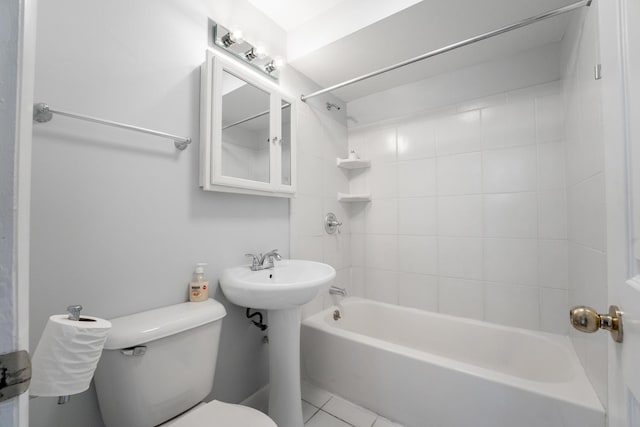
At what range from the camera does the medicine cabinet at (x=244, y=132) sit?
1.15 meters

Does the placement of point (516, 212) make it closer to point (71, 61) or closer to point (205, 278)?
point (205, 278)

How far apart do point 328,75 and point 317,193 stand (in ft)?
2.78

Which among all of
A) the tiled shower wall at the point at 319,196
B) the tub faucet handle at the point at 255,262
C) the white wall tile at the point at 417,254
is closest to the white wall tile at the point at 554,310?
the white wall tile at the point at 417,254

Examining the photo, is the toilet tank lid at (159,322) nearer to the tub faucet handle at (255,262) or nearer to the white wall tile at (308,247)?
the tub faucet handle at (255,262)

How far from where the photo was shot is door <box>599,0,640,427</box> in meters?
0.45

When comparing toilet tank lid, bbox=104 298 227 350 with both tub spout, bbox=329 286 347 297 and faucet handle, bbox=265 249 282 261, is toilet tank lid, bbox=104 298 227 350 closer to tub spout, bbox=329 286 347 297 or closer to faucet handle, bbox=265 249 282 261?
faucet handle, bbox=265 249 282 261

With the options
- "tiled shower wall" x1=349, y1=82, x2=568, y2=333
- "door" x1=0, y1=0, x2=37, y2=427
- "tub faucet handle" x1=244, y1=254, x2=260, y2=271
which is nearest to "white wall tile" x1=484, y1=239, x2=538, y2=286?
"tiled shower wall" x1=349, y1=82, x2=568, y2=333

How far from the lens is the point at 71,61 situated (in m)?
0.84

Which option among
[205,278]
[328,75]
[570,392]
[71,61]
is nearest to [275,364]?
[205,278]

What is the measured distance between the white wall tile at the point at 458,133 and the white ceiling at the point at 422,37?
0.34 m

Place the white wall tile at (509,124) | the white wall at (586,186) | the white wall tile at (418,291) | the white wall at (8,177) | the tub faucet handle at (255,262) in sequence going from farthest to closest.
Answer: the white wall tile at (418,291)
the white wall tile at (509,124)
the tub faucet handle at (255,262)
the white wall at (586,186)
the white wall at (8,177)

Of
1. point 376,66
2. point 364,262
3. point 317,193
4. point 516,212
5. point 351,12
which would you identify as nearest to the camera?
point 351,12

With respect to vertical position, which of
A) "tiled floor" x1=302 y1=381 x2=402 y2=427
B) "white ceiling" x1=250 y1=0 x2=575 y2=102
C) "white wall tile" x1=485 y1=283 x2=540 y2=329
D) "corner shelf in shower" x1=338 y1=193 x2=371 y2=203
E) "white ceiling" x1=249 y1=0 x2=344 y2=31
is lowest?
"tiled floor" x1=302 y1=381 x2=402 y2=427

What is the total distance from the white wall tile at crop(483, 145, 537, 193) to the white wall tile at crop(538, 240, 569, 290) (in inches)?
13.4
